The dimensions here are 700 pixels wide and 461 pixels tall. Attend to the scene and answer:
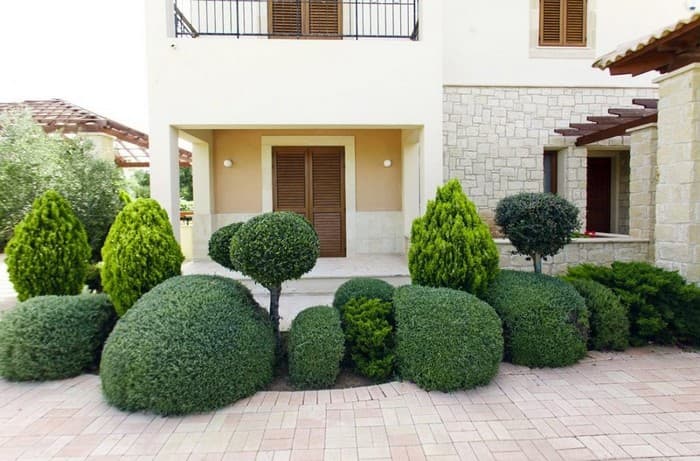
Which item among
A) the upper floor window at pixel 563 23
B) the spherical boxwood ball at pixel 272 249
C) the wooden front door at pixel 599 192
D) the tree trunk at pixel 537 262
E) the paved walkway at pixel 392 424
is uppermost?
the upper floor window at pixel 563 23

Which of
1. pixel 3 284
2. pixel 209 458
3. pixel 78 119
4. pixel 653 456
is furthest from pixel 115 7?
pixel 653 456

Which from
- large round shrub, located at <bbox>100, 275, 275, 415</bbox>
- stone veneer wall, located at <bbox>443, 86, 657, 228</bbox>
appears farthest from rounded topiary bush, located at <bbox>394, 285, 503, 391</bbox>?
stone veneer wall, located at <bbox>443, 86, 657, 228</bbox>

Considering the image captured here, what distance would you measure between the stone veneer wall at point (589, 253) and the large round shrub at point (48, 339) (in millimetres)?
6664

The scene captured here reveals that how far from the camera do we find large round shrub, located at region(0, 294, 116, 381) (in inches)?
159

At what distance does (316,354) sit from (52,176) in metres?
5.27

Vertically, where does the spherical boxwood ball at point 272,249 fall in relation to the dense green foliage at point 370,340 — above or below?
above

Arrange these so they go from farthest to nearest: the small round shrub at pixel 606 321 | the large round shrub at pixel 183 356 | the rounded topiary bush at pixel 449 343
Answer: the small round shrub at pixel 606 321
the rounded topiary bush at pixel 449 343
the large round shrub at pixel 183 356

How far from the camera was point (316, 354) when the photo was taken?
398 cm

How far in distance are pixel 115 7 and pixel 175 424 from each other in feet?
31.7

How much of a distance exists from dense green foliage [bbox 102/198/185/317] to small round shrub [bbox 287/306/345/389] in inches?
74.6

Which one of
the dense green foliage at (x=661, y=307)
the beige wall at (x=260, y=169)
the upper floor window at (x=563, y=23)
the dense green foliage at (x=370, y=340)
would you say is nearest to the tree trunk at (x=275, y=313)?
the dense green foliage at (x=370, y=340)

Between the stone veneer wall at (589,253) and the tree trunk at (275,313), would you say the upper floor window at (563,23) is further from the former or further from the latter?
the tree trunk at (275,313)

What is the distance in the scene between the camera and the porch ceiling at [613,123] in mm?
7090

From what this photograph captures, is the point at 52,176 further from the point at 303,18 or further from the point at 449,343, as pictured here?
the point at 449,343
